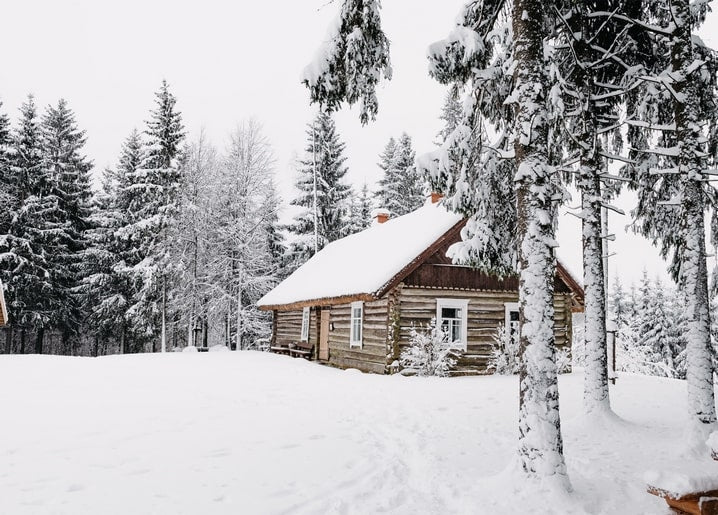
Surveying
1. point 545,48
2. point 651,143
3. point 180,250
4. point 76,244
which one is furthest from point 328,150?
point 545,48

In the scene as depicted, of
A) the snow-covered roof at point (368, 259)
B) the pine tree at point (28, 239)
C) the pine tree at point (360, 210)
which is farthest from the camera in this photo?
the pine tree at point (360, 210)

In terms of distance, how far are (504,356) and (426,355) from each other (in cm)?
309

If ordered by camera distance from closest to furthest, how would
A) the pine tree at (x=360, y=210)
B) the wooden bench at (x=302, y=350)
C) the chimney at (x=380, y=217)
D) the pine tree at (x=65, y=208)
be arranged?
1. the wooden bench at (x=302, y=350)
2. the chimney at (x=380, y=217)
3. the pine tree at (x=65, y=208)
4. the pine tree at (x=360, y=210)

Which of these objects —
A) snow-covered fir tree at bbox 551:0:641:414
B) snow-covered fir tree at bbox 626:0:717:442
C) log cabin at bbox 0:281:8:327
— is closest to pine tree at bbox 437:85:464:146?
snow-covered fir tree at bbox 551:0:641:414

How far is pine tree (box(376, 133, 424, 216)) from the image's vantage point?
113 feet

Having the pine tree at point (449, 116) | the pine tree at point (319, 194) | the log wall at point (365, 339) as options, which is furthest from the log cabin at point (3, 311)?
the pine tree at point (449, 116)

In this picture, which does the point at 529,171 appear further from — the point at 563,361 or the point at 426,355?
the point at 563,361

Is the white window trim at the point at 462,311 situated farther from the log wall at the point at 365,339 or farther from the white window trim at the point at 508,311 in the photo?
the log wall at the point at 365,339

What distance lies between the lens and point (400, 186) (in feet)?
114

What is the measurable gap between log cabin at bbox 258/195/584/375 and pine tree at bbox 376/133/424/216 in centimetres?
1467

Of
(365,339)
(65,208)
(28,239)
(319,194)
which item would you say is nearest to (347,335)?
(365,339)

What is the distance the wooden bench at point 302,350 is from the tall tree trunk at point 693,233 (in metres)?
15.6

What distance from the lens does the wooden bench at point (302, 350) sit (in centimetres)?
2070

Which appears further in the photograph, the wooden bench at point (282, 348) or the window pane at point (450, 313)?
the wooden bench at point (282, 348)
